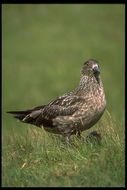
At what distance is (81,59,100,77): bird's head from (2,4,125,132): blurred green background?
897cm

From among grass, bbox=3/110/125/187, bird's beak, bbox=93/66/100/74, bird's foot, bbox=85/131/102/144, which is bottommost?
grass, bbox=3/110/125/187

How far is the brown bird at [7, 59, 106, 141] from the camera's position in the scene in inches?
464

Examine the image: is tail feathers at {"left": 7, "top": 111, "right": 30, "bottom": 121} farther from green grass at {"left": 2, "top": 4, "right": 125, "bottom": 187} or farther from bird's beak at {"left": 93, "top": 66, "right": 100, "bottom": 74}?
bird's beak at {"left": 93, "top": 66, "right": 100, "bottom": 74}

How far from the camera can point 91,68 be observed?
12.4m

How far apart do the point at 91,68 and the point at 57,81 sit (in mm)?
13402

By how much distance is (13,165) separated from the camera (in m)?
10.6

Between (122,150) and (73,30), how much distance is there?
66.1ft

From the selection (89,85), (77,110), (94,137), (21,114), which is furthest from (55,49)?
(94,137)

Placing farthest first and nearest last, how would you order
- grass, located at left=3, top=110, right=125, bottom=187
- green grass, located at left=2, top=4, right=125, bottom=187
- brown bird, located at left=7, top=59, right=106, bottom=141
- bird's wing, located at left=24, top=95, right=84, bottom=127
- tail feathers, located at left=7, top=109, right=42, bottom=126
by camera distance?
tail feathers, located at left=7, top=109, right=42, bottom=126 < bird's wing, located at left=24, top=95, right=84, bottom=127 < brown bird, located at left=7, top=59, right=106, bottom=141 < green grass, located at left=2, top=4, right=125, bottom=187 < grass, located at left=3, top=110, right=125, bottom=187

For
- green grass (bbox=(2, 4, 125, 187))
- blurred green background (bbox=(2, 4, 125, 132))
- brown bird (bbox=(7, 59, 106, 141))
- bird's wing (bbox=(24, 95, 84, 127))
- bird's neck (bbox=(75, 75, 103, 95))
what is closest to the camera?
green grass (bbox=(2, 4, 125, 187))

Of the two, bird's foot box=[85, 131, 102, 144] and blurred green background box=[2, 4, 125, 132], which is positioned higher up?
blurred green background box=[2, 4, 125, 132]

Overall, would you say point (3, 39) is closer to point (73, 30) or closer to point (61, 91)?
point (73, 30)

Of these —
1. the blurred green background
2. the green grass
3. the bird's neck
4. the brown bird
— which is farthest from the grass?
the blurred green background

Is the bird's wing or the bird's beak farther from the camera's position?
the bird's beak
